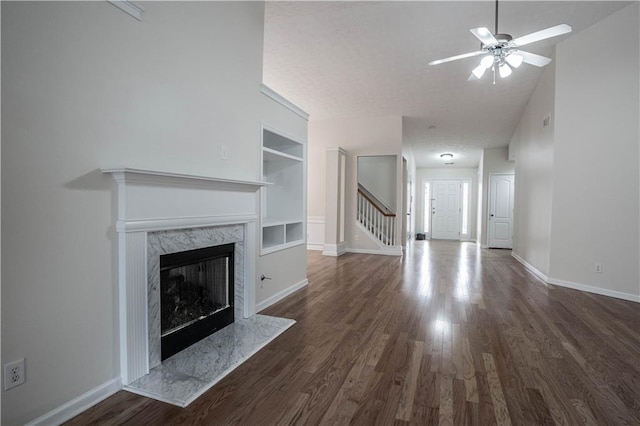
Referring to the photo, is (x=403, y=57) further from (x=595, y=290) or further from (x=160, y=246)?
(x=160, y=246)

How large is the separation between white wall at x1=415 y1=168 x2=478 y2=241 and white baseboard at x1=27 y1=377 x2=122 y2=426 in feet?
39.1

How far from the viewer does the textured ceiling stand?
11.9 feet

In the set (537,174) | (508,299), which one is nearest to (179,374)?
(508,299)

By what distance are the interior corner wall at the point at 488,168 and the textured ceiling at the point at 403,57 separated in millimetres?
1916

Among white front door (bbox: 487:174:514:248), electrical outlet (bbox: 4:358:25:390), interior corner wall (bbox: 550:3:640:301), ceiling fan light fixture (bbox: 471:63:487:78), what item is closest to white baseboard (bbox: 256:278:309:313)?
electrical outlet (bbox: 4:358:25:390)

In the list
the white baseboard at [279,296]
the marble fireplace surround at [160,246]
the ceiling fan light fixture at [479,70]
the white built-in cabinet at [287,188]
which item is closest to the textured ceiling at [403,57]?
the ceiling fan light fixture at [479,70]

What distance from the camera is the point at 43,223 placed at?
5.13ft

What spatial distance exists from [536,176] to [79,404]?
6295 millimetres

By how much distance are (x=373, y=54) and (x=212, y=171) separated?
9.98 ft

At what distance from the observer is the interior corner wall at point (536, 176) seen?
187 inches

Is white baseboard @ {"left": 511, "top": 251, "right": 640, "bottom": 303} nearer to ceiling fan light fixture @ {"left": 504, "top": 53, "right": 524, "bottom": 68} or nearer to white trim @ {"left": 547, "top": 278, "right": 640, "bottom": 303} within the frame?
white trim @ {"left": 547, "top": 278, "right": 640, "bottom": 303}

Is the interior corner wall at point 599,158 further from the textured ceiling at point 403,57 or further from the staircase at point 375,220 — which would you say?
the staircase at point 375,220

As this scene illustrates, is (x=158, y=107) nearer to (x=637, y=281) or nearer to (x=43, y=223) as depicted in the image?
(x=43, y=223)

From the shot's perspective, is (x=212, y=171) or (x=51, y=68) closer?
(x=51, y=68)
